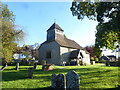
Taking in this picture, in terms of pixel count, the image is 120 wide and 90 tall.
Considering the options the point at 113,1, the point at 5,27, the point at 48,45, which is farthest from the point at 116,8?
the point at 48,45

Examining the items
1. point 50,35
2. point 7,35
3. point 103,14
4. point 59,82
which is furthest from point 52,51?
point 59,82

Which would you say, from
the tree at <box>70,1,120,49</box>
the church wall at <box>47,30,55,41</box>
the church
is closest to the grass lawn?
the tree at <box>70,1,120,49</box>

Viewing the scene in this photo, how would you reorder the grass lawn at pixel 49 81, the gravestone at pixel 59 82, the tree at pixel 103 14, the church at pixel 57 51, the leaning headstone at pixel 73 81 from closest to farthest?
the leaning headstone at pixel 73 81, the gravestone at pixel 59 82, the grass lawn at pixel 49 81, the tree at pixel 103 14, the church at pixel 57 51

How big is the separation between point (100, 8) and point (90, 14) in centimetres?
287

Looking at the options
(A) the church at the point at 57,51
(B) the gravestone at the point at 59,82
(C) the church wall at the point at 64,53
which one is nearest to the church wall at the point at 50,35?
(A) the church at the point at 57,51

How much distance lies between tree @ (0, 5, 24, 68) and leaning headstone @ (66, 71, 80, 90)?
34.7ft

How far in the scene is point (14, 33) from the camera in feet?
58.5

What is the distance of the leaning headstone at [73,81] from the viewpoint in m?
6.10

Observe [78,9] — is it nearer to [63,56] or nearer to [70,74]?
[70,74]

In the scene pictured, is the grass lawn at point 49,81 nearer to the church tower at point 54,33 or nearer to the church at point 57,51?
the church at point 57,51

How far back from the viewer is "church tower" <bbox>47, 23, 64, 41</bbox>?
3453cm

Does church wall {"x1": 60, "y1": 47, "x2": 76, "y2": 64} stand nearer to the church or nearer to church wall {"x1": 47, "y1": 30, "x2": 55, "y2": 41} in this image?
the church

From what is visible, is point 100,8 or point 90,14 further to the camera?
point 90,14

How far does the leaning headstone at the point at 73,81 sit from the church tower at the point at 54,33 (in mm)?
28007
